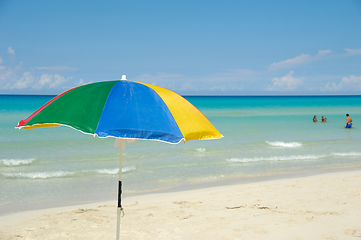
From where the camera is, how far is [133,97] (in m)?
2.90

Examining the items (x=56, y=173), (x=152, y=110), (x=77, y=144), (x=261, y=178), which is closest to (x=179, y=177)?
(x=261, y=178)

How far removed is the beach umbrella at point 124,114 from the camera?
2.62m

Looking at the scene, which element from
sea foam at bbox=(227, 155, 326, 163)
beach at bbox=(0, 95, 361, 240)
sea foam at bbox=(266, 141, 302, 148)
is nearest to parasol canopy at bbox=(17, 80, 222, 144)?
beach at bbox=(0, 95, 361, 240)

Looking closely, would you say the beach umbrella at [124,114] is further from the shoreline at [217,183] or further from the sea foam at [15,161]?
the sea foam at [15,161]

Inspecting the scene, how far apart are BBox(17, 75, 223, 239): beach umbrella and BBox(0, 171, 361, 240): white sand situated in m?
2.87

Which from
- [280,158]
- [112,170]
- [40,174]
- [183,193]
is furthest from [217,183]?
[40,174]

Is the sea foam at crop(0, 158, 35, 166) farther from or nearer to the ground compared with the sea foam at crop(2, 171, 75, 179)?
farther from the ground

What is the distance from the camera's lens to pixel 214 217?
6055 mm

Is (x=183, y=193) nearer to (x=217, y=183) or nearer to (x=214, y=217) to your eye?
(x=217, y=183)

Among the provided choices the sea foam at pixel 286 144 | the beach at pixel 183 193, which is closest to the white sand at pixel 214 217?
the beach at pixel 183 193

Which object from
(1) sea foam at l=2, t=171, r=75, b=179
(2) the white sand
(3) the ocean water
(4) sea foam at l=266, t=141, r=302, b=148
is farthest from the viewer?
(4) sea foam at l=266, t=141, r=302, b=148

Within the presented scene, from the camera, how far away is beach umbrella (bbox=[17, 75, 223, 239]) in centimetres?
262

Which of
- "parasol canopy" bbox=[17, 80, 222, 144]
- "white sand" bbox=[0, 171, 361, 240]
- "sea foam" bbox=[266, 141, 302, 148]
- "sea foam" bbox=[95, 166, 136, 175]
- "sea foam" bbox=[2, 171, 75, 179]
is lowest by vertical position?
"white sand" bbox=[0, 171, 361, 240]

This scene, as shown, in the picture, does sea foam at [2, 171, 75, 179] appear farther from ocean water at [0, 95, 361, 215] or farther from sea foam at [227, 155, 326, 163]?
sea foam at [227, 155, 326, 163]
